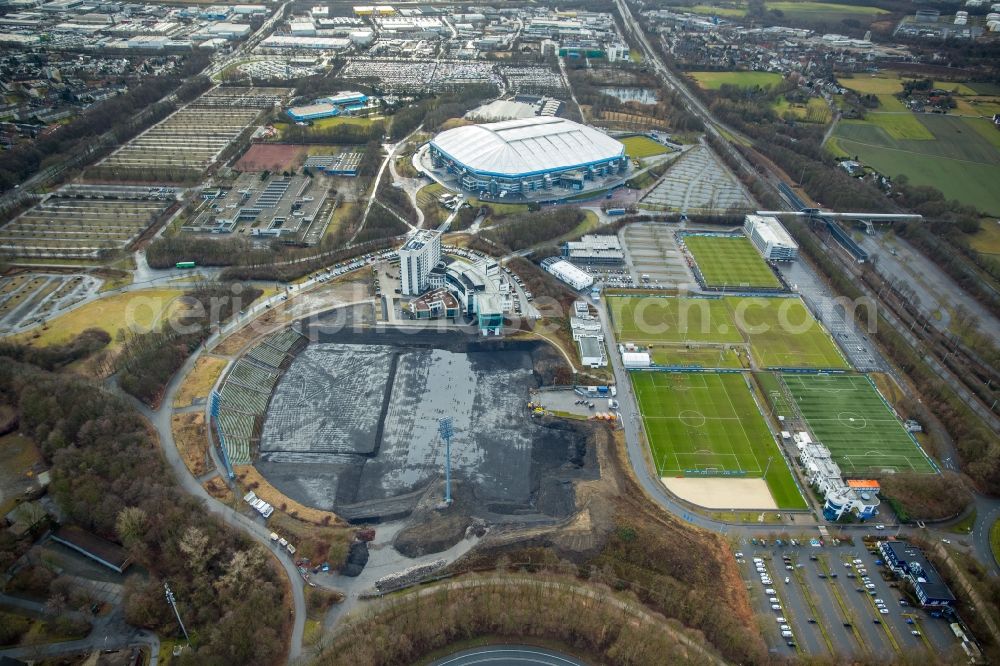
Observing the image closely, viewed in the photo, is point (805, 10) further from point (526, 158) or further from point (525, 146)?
point (526, 158)

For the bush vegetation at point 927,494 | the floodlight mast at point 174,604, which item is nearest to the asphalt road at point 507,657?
the floodlight mast at point 174,604

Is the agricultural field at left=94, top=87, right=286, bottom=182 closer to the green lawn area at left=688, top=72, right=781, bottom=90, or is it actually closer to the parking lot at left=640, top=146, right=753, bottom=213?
the parking lot at left=640, top=146, right=753, bottom=213

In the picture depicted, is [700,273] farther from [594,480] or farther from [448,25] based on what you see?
[448,25]

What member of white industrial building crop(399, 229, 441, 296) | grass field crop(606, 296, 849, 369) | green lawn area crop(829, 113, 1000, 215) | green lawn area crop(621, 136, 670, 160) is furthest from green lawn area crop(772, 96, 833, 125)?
white industrial building crop(399, 229, 441, 296)

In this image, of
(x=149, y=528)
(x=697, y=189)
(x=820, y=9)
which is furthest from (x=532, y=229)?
(x=820, y=9)

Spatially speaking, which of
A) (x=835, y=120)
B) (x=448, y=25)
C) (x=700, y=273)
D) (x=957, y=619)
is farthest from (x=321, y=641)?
(x=448, y=25)
